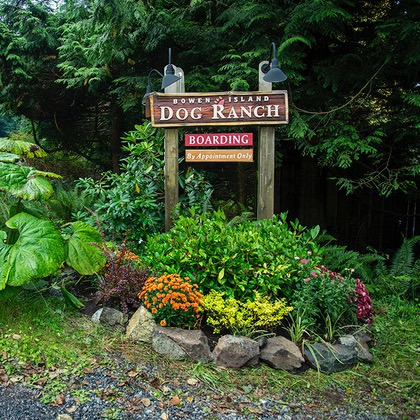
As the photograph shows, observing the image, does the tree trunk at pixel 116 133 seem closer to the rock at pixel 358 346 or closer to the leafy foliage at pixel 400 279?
the leafy foliage at pixel 400 279

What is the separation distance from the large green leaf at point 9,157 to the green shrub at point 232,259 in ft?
4.77

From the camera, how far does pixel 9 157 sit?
3.36 meters

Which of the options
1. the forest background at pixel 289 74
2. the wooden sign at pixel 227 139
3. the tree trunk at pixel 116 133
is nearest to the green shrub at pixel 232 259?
the wooden sign at pixel 227 139

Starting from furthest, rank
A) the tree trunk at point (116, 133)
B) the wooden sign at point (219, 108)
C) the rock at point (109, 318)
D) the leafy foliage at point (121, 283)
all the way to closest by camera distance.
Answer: the tree trunk at point (116, 133), the wooden sign at point (219, 108), the leafy foliage at point (121, 283), the rock at point (109, 318)

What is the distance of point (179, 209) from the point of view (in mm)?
4496

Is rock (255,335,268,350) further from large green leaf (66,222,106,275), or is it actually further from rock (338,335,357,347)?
large green leaf (66,222,106,275)

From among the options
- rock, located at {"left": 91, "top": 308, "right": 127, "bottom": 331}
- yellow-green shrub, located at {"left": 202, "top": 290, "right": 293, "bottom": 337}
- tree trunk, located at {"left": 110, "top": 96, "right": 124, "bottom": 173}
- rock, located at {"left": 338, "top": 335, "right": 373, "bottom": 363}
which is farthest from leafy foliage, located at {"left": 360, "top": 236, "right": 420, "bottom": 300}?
tree trunk, located at {"left": 110, "top": 96, "right": 124, "bottom": 173}

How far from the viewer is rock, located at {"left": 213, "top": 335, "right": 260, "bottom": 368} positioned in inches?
113

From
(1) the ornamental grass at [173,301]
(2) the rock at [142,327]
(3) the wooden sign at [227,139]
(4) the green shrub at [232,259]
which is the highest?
(3) the wooden sign at [227,139]

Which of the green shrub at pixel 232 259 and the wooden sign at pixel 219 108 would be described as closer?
the green shrub at pixel 232 259

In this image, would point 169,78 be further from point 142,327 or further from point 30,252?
point 142,327

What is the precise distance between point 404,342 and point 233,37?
4.27m

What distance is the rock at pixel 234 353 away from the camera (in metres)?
2.87

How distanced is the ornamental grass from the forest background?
262 cm
